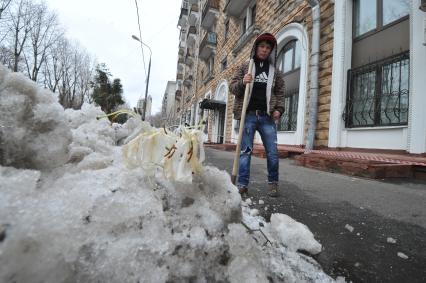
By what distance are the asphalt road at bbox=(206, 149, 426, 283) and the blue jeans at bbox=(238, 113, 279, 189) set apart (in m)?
0.22

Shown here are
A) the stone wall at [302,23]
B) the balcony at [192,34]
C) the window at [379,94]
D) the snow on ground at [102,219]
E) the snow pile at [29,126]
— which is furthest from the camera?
the balcony at [192,34]

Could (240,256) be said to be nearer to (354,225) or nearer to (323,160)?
(354,225)

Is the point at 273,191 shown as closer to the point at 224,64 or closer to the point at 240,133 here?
the point at 240,133

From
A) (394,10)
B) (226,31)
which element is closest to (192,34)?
(226,31)

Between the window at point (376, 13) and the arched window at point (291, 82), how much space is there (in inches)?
85.4

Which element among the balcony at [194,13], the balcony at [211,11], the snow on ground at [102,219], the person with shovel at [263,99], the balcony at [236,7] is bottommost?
the snow on ground at [102,219]

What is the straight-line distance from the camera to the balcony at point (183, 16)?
3567 centimetres

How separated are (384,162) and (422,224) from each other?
2423mm

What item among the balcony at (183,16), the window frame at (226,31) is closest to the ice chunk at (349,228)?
the window frame at (226,31)

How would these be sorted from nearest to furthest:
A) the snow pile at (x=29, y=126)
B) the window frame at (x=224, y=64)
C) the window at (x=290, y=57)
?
the snow pile at (x=29, y=126), the window at (x=290, y=57), the window frame at (x=224, y=64)

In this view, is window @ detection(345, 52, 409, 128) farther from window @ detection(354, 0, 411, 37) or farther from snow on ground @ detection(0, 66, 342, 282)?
snow on ground @ detection(0, 66, 342, 282)

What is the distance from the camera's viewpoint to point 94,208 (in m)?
0.80

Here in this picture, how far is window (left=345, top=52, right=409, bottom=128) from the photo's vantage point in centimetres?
484

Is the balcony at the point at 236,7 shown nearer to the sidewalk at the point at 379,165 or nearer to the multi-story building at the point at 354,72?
the multi-story building at the point at 354,72
